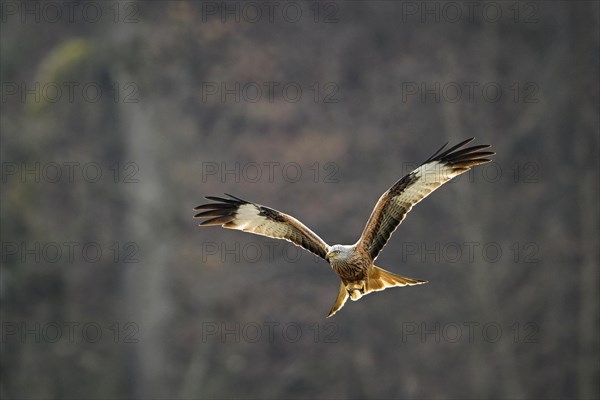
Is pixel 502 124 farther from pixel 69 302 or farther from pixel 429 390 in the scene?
pixel 69 302

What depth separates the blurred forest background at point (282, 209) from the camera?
19.8m

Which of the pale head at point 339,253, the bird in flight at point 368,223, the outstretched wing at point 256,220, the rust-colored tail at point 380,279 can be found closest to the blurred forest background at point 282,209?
the outstretched wing at point 256,220

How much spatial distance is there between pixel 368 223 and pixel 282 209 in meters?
13.7

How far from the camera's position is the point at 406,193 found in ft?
26.8

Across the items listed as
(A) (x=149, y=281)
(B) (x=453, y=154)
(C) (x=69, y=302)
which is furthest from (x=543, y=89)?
(B) (x=453, y=154)

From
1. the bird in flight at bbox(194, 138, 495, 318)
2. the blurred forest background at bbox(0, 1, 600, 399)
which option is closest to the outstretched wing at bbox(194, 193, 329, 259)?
the bird in flight at bbox(194, 138, 495, 318)

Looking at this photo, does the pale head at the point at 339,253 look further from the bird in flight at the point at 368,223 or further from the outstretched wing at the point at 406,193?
the outstretched wing at the point at 406,193

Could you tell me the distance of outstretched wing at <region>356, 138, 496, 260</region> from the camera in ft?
26.3

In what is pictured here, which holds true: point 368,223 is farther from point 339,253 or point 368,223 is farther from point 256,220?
point 256,220

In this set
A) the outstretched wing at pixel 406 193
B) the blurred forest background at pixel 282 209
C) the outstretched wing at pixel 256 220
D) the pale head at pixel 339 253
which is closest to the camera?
the pale head at pixel 339 253

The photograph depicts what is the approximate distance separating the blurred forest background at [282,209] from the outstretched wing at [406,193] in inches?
463

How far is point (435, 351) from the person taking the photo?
2069 centimetres

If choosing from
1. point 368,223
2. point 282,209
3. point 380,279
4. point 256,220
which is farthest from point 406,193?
point 282,209

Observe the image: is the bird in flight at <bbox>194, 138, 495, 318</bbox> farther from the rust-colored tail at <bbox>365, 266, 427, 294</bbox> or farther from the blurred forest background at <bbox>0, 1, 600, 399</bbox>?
the blurred forest background at <bbox>0, 1, 600, 399</bbox>
